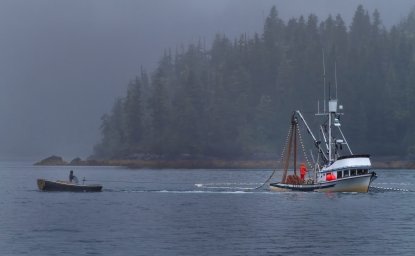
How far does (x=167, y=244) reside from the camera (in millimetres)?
67312

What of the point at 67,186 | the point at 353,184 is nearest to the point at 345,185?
the point at 353,184

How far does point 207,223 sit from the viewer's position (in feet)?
276

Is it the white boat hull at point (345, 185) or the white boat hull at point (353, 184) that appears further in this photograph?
the white boat hull at point (345, 185)

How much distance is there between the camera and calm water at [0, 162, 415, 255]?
65613 mm

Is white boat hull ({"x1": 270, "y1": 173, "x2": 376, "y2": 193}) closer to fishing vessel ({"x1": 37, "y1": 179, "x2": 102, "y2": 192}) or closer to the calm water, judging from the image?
the calm water

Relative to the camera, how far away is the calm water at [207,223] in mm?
65613

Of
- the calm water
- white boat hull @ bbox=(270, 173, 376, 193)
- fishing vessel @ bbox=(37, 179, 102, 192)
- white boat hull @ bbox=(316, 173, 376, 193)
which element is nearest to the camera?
the calm water

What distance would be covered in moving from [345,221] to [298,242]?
58.6 ft

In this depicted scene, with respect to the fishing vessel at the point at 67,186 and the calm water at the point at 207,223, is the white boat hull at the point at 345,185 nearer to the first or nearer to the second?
the calm water at the point at 207,223

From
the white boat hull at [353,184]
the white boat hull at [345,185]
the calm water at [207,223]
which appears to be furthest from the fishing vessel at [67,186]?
the white boat hull at [353,184]

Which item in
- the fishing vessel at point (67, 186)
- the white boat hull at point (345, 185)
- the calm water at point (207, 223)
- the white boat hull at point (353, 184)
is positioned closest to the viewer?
the calm water at point (207, 223)

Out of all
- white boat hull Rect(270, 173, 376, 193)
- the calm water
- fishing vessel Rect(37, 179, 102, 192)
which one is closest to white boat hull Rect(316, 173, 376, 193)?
white boat hull Rect(270, 173, 376, 193)

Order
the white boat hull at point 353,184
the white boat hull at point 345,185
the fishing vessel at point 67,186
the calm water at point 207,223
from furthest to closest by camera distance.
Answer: the fishing vessel at point 67,186
the white boat hull at point 345,185
the white boat hull at point 353,184
the calm water at point 207,223

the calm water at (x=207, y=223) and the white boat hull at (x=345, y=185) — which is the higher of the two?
the white boat hull at (x=345, y=185)
